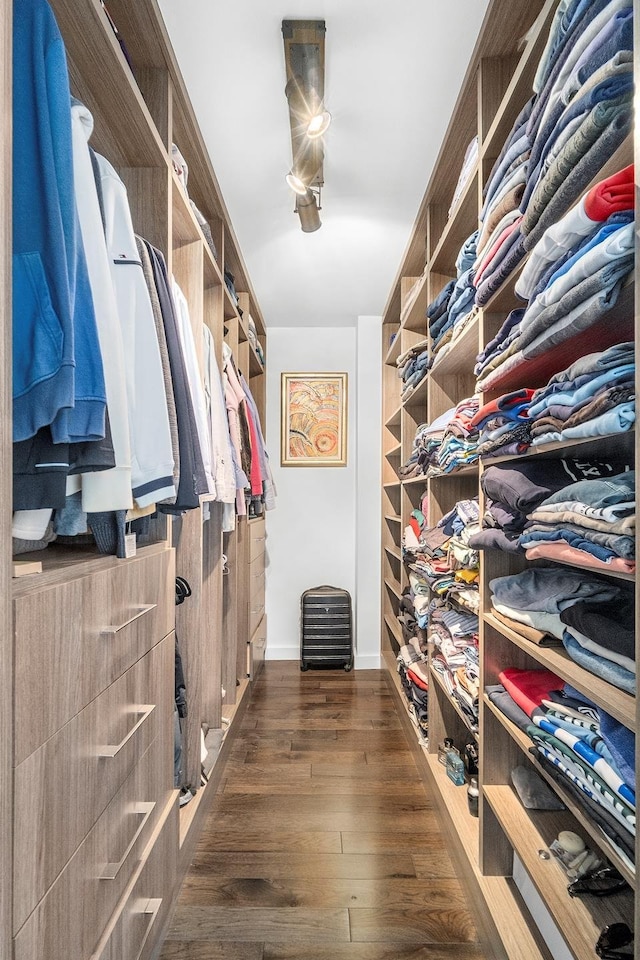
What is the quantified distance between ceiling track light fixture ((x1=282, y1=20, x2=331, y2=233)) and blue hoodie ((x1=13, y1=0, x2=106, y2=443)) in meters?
0.90

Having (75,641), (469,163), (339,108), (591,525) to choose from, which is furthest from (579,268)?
(339,108)

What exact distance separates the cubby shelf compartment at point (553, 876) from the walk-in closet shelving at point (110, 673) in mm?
823

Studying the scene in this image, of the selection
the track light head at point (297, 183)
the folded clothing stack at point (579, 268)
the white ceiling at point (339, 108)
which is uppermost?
the white ceiling at point (339, 108)

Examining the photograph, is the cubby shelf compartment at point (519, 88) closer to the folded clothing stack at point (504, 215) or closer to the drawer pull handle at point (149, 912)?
the folded clothing stack at point (504, 215)

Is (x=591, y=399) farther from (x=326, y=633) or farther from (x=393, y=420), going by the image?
(x=326, y=633)

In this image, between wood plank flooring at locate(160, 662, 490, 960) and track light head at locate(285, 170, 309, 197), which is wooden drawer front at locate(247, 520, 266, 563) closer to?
wood plank flooring at locate(160, 662, 490, 960)

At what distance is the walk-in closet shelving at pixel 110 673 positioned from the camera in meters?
0.75

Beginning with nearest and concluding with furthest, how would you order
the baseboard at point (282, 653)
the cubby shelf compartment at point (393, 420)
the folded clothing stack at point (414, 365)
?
the folded clothing stack at point (414, 365), the cubby shelf compartment at point (393, 420), the baseboard at point (282, 653)

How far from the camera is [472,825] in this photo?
5.63 ft

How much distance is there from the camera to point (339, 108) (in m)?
1.85

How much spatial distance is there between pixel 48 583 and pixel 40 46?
799mm

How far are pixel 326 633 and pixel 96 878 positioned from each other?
9.25ft

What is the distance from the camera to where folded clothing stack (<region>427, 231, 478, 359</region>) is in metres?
1.74

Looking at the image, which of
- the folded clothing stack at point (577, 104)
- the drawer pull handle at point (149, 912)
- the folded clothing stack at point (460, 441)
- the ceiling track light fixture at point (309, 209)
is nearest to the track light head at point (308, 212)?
the ceiling track light fixture at point (309, 209)
